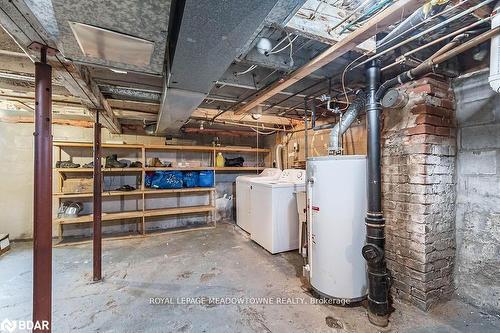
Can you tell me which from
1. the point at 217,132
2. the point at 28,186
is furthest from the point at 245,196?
the point at 28,186

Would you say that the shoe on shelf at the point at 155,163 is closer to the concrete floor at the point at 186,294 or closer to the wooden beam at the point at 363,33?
the concrete floor at the point at 186,294

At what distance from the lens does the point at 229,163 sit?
4918 millimetres

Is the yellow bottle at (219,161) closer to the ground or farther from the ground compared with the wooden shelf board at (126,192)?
farther from the ground

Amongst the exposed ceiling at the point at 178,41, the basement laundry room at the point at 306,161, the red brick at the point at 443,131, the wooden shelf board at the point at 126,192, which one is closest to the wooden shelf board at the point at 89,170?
the wooden shelf board at the point at 126,192

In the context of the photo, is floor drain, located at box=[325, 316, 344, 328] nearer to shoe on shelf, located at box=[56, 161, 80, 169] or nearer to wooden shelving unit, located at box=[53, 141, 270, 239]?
wooden shelving unit, located at box=[53, 141, 270, 239]

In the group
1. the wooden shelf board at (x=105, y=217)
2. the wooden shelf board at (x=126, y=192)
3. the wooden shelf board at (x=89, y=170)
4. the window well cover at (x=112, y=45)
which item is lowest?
the wooden shelf board at (x=105, y=217)

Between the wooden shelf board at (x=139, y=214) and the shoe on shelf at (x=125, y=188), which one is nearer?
the wooden shelf board at (x=139, y=214)

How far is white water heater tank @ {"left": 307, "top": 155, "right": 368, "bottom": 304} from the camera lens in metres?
1.97

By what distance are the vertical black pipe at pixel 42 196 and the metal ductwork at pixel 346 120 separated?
2.12m

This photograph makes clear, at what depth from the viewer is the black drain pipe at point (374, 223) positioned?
1785 millimetres

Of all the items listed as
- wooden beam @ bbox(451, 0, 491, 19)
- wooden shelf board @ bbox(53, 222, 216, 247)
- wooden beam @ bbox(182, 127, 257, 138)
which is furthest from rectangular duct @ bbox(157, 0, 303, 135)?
wooden shelf board @ bbox(53, 222, 216, 247)

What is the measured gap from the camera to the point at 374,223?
1857 millimetres

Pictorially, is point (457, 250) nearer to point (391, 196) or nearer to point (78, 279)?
point (391, 196)

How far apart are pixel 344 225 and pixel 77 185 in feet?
13.2
